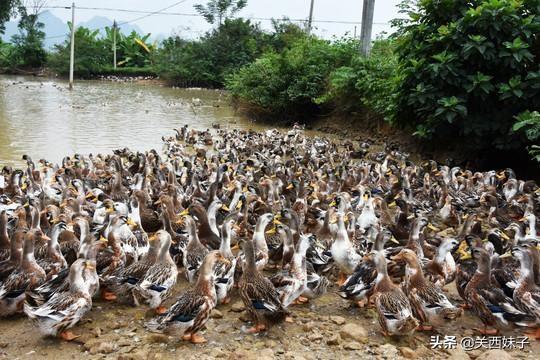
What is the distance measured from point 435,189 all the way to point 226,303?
6.34 metres

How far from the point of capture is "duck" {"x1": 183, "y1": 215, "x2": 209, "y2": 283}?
6.63 m

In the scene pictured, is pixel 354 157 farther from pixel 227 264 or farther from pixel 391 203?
pixel 227 264

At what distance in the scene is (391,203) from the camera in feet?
35.0

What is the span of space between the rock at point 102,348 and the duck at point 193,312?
422 millimetres

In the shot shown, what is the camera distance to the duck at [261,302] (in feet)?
18.2

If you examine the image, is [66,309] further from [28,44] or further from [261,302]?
[28,44]

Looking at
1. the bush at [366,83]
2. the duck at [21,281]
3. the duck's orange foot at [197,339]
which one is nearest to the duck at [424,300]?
the duck's orange foot at [197,339]

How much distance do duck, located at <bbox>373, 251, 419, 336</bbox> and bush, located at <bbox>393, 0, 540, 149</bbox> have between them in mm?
8021

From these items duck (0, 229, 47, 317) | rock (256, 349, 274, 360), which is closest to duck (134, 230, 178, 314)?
duck (0, 229, 47, 317)

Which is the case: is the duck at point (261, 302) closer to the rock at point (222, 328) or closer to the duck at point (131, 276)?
the rock at point (222, 328)

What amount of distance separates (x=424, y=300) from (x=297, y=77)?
1932 centimetres

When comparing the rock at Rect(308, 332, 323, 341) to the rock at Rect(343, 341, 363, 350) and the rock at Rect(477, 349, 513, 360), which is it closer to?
the rock at Rect(343, 341, 363, 350)

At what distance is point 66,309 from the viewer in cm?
529

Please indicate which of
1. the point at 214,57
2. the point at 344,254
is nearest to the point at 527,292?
the point at 344,254
